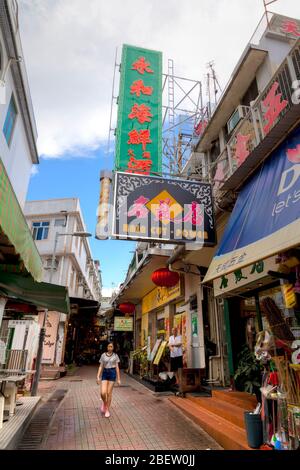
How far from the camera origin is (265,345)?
418 cm

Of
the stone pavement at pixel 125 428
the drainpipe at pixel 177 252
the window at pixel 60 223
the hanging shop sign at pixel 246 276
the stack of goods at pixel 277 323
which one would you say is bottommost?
the stone pavement at pixel 125 428

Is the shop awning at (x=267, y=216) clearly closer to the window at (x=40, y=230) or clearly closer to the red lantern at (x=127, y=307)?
the red lantern at (x=127, y=307)

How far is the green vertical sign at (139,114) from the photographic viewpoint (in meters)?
8.40

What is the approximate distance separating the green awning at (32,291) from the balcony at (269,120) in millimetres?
4726

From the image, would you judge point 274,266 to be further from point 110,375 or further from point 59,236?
point 59,236

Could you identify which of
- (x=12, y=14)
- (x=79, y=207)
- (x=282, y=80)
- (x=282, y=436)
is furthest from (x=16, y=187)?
(x=79, y=207)

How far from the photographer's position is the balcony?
4781 millimetres

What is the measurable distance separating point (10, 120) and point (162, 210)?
19.0 ft

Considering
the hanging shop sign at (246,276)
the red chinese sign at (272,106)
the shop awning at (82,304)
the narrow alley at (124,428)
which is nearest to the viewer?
the narrow alley at (124,428)

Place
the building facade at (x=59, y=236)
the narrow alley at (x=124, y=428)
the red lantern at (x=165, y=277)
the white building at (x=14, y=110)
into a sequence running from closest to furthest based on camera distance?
the narrow alley at (x=124, y=428) < the white building at (x=14, y=110) < the red lantern at (x=165, y=277) < the building facade at (x=59, y=236)

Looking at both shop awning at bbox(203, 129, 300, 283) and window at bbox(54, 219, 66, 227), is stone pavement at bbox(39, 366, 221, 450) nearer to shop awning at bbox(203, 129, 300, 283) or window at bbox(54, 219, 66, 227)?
shop awning at bbox(203, 129, 300, 283)

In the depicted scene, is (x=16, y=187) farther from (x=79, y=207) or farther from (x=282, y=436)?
(x=79, y=207)

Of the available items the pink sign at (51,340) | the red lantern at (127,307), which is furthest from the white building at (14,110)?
the red lantern at (127,307)

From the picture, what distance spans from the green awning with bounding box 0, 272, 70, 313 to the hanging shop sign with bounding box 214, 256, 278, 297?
403 centimetres
